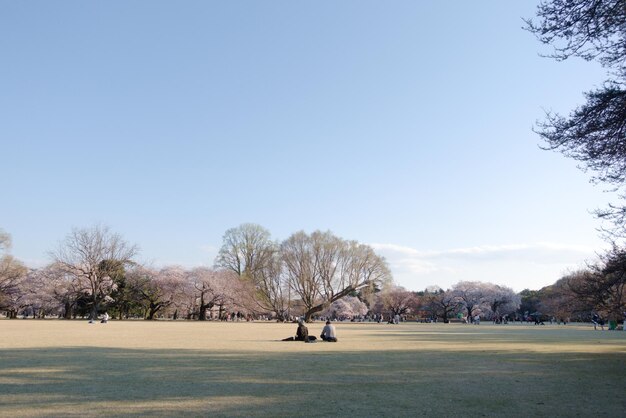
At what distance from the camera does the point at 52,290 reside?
220 ft

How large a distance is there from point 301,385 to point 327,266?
58550 millimetres

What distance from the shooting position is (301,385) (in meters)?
9.91

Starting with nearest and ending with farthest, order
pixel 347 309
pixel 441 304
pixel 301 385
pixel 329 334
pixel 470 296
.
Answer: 1. pixel 301 385
2. pixel 329 334
3. pixel 441 304
4. pixel 347 309
5. pixel 470 296

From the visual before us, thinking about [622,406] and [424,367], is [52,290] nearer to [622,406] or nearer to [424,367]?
[424,367]

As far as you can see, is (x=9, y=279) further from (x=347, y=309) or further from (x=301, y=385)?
(x=301, y=385)

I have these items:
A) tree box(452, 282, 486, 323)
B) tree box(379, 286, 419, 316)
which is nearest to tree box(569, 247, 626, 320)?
tree box(379, 286, 419, 316)

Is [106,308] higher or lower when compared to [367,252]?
lower

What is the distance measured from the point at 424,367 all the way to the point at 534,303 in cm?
10950

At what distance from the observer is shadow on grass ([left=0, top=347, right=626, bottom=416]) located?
7.70 m

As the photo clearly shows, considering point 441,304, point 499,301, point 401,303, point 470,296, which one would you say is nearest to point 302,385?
point 441,304

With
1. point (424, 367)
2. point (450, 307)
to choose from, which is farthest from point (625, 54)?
point (450, 307)

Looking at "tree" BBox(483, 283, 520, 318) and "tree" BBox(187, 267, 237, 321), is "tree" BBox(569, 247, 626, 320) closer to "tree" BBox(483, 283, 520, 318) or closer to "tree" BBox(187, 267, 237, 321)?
"tree" BBox(187, 267, 237, 321)

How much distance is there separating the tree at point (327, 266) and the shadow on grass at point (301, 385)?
5217 centimetres

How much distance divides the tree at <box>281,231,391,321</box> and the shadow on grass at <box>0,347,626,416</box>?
52173mm
